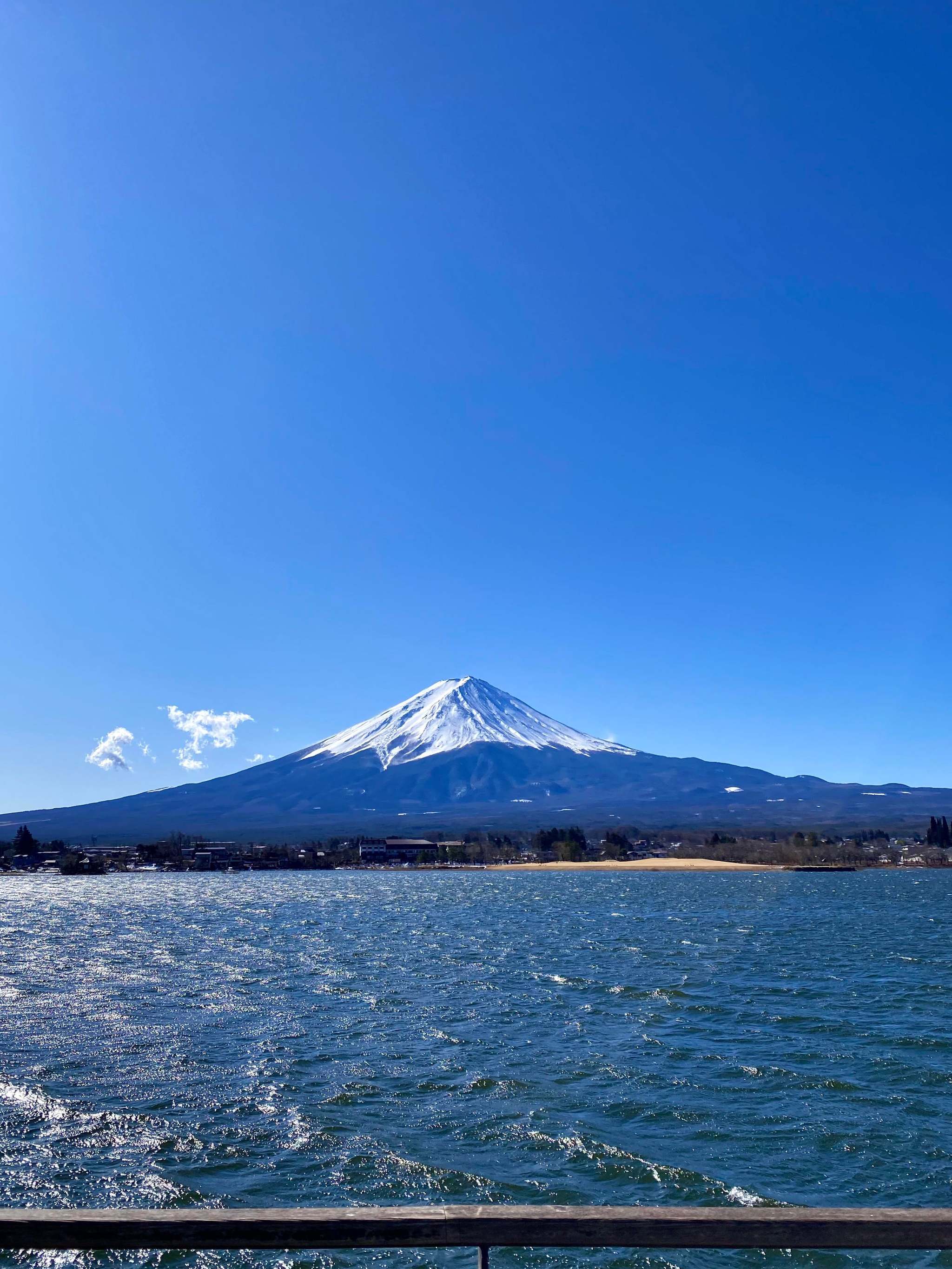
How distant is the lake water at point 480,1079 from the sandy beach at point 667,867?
13889cm

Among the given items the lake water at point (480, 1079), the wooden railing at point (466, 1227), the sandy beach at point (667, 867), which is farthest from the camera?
the sandy beach at point (667, 867)

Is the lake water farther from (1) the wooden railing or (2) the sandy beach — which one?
(2) the sandy beach

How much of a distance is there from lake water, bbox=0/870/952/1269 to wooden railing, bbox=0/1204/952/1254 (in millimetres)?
8078

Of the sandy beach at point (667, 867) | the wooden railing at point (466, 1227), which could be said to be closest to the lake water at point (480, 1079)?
the wooden railing at point (466, 1227)

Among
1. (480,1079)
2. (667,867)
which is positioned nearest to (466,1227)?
(480,1079)

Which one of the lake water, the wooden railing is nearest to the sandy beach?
the lake water

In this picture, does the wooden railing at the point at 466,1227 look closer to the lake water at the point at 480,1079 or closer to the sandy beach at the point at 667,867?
the lake water at the point at 480,1079

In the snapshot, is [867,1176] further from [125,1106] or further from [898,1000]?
[898,1000]

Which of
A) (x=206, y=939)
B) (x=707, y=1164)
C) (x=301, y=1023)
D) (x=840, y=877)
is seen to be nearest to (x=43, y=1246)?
(x=707, y=1164)

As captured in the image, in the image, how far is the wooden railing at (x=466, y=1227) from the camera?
4594 millimetres

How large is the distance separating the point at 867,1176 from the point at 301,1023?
1627 centimetres

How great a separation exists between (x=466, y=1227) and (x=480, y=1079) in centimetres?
1595

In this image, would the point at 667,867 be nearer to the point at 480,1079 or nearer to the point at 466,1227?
the point at 480,1079

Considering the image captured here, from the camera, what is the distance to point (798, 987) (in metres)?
31.9
